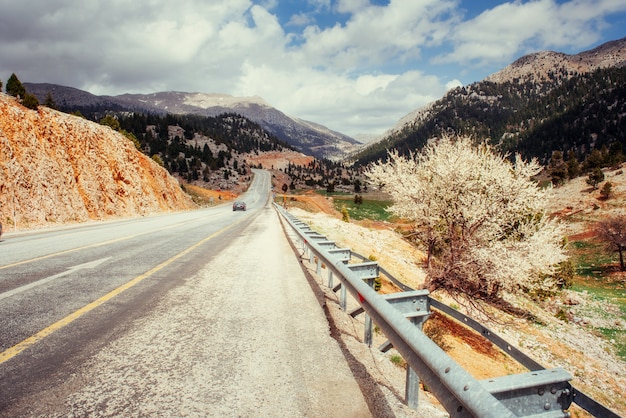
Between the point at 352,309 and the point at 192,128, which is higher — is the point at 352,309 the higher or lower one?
the lower one

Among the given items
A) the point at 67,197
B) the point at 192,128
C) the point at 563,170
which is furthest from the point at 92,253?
the point at 192,128

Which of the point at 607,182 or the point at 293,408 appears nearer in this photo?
the point at 293,408

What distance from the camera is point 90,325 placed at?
14.0ft

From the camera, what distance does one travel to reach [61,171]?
26562mm

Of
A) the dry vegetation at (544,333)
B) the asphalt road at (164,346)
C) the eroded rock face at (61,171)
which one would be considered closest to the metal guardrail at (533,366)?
the asphalt road at (164,346)

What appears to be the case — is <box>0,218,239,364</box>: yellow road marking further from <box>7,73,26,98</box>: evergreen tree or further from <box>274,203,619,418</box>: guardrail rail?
<box>7,73,26,98</box>: evergreen tree

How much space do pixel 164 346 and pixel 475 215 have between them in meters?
13.0

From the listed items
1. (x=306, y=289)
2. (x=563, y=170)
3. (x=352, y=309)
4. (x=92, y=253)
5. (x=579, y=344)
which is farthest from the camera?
(x=563, y=170)

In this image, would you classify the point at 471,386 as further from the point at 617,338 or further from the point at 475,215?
the point at 617,338

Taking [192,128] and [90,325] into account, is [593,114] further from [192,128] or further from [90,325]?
[90,325]

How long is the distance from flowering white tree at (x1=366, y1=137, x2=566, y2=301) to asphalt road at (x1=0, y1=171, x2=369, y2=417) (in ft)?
29.7

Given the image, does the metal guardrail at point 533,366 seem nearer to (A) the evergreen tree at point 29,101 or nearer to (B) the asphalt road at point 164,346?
(B) the asphalt road at point 164,346

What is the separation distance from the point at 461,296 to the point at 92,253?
13.5 meters

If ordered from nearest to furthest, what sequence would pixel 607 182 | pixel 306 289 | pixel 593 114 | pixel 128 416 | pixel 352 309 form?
pixel 128 416, pixel 352 309, pixel 306 289, pixel 607 182, pixel 593 114
